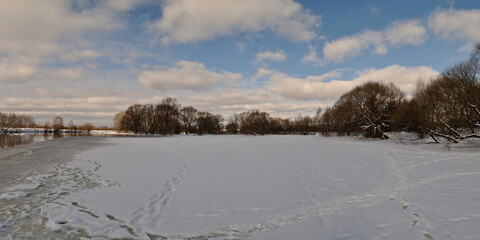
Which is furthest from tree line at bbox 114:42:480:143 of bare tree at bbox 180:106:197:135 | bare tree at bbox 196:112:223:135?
bare tree at bbox 196:112:223:135

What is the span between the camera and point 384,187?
7.18m

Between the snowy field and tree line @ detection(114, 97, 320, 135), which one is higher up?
tree line @ detection(114, 97, 320, 135)

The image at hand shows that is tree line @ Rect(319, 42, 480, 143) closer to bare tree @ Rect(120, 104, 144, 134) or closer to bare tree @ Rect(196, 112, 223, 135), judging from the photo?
bare tree @ Rect(196, 112, 223, 135)

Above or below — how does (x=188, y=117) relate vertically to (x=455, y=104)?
→ above

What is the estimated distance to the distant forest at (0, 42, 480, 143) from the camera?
62.4ft

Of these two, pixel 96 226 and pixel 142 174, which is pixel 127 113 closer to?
pixel 142 174

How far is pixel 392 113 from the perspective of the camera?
35156 mm

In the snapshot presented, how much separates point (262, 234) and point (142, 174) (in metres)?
6.81

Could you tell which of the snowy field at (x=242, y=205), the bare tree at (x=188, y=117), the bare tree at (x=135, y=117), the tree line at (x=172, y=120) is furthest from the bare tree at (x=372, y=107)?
the bare tree at (x=135, y=117)

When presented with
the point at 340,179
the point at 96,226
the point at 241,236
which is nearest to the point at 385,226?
the point at 241,236

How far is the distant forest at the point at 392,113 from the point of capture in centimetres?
1902

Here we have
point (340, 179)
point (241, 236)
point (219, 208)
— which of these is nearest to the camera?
point (241, 236)

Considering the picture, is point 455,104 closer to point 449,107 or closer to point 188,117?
point 449,107

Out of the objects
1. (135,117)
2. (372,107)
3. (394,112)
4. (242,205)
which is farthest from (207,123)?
(242,205)
